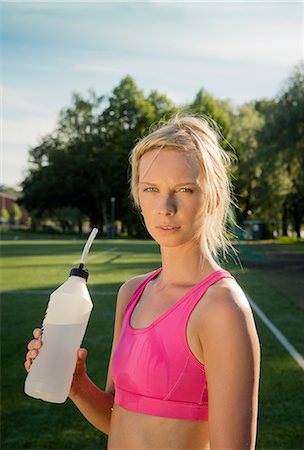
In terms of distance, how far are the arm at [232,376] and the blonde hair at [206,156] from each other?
0.30 meters

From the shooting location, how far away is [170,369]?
1737 millimetres

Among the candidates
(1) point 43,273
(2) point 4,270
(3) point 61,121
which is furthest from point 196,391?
(3) point 61,121

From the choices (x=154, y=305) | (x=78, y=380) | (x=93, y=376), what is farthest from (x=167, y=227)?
(x=93, y=376)

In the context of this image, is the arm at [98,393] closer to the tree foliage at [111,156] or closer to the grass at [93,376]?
the grass at [93,376]

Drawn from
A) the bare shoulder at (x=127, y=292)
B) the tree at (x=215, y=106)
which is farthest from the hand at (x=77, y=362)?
the tree at (x=215, y=106)

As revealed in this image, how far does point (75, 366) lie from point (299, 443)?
4132 millimetres

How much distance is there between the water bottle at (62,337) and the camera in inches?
79.0

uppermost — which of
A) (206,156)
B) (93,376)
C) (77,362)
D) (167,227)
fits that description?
(206,156)

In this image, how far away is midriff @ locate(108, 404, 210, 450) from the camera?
69.6 inches

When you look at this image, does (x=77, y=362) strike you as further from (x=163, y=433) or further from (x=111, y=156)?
(x=111, y=156)

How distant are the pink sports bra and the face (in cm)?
15

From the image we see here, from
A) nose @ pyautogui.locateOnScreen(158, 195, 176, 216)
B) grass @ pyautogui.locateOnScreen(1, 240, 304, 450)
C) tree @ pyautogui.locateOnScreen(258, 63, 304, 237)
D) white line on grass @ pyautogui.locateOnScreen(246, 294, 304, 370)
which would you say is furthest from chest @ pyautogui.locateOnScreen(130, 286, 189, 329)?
tree @ pyautogui.locateOnScreen(258, 63, 304, 237)

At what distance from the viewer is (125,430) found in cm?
186

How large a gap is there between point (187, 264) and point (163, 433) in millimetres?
447
